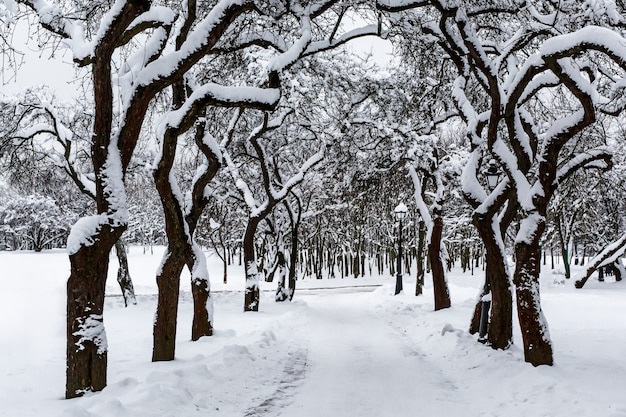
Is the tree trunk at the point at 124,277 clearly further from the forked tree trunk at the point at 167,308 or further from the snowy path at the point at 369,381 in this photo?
the forked tree trunk at the point at 167,308

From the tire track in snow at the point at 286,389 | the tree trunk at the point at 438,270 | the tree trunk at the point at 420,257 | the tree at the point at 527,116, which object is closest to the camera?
the tire track in snow at the point at 286,389

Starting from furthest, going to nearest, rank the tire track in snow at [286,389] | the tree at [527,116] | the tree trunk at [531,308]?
the tree trunk at [531,308] < the tree at [527,116] < the tire track in snow at [286,389]

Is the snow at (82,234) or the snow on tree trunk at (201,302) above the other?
the snow at (82,234)

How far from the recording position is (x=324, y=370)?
9398mm

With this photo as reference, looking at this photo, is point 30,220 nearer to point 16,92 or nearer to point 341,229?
point 341,229

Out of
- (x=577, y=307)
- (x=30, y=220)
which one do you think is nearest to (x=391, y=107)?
(x=577, y=307)

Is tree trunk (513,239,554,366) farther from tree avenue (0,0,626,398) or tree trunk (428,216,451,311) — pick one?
tree trunk (428,216,451,311)

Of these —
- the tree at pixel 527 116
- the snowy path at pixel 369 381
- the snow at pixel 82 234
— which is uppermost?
the tree at pixel 527 116

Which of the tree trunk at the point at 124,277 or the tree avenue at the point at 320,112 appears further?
the tree trunk at the point at 124,277

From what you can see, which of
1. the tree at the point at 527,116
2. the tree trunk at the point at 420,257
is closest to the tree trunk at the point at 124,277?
the tree trunk at the point at 420,257

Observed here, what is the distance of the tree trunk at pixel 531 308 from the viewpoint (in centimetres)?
812

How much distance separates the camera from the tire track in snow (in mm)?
6703

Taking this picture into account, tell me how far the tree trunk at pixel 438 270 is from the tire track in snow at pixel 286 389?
7299 mm

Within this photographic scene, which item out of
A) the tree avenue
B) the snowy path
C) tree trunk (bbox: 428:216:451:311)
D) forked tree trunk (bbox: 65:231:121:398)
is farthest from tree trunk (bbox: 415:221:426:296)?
forked tree trunk (bbox: 65:231:121:398)
